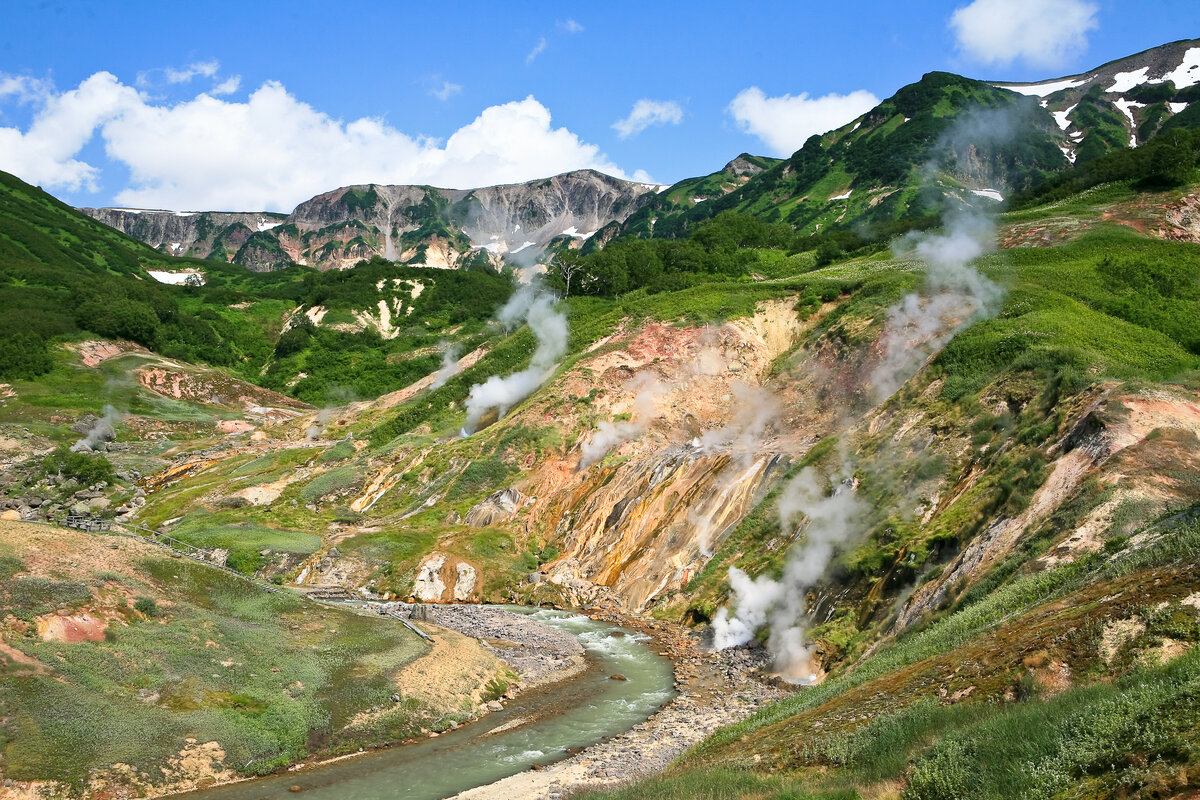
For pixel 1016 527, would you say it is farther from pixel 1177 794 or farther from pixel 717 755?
pixel 1177 794

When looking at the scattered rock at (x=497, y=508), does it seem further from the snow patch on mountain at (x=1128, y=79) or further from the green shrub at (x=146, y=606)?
the snow patch on mountain at (x=1128, y=79)

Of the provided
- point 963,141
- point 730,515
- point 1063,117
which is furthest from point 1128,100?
point 730,515

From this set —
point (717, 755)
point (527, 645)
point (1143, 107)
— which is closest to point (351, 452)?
point (527, 645)

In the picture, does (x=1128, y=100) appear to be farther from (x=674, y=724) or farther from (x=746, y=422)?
(x=674, y=724)

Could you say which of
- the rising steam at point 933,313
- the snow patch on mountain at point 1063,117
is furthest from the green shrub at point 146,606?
the snow patch on mountain at point 1063,117

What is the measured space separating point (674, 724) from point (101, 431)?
73191mm

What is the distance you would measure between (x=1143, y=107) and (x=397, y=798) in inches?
8193

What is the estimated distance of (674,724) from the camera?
23016 mm

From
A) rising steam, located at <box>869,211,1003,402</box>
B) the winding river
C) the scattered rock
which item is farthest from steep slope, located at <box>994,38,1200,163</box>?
the winding river

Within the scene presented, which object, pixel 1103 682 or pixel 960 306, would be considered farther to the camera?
pixel 960 306

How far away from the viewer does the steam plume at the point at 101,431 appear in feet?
228

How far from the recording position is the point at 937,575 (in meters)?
23.8

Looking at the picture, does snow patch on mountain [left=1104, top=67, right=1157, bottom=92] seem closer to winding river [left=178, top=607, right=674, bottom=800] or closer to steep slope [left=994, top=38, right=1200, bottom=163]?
steep slope [left=994, top=38, right=1200, bottom=163]

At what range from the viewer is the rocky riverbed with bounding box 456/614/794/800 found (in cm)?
1864
